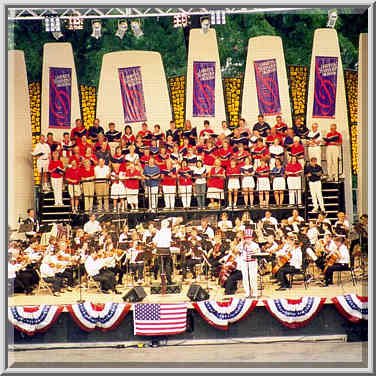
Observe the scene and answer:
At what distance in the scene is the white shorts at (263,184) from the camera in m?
20.5

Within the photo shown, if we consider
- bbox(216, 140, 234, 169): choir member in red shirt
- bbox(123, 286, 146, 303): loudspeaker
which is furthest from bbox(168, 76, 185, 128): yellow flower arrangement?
bbox(123, 286, 146, 303): loudspeaker

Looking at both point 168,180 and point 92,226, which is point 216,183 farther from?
point 92,226

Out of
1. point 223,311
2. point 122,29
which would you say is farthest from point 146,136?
point 223,311

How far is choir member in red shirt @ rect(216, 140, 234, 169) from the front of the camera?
20828 mm

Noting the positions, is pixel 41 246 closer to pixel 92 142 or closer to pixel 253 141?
pixel 92 142

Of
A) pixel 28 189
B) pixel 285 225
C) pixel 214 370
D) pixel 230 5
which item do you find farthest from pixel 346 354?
pixel 28 189

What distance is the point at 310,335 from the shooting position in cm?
1678

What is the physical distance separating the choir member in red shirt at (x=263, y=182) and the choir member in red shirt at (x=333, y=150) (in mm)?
1513

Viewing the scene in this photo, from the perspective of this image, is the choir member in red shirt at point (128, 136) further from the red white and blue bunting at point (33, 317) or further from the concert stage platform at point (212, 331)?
the red white and blue bunting at point (33, 317)

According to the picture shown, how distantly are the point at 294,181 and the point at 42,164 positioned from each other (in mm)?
5709

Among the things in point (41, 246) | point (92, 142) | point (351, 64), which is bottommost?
point (41, 246)

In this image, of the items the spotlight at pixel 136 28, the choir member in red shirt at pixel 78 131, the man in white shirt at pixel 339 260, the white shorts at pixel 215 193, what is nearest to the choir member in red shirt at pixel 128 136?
the choir member in red shirt at pixel 78 131

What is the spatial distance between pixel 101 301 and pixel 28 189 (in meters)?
4.12

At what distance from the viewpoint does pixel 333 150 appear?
21000 mm
